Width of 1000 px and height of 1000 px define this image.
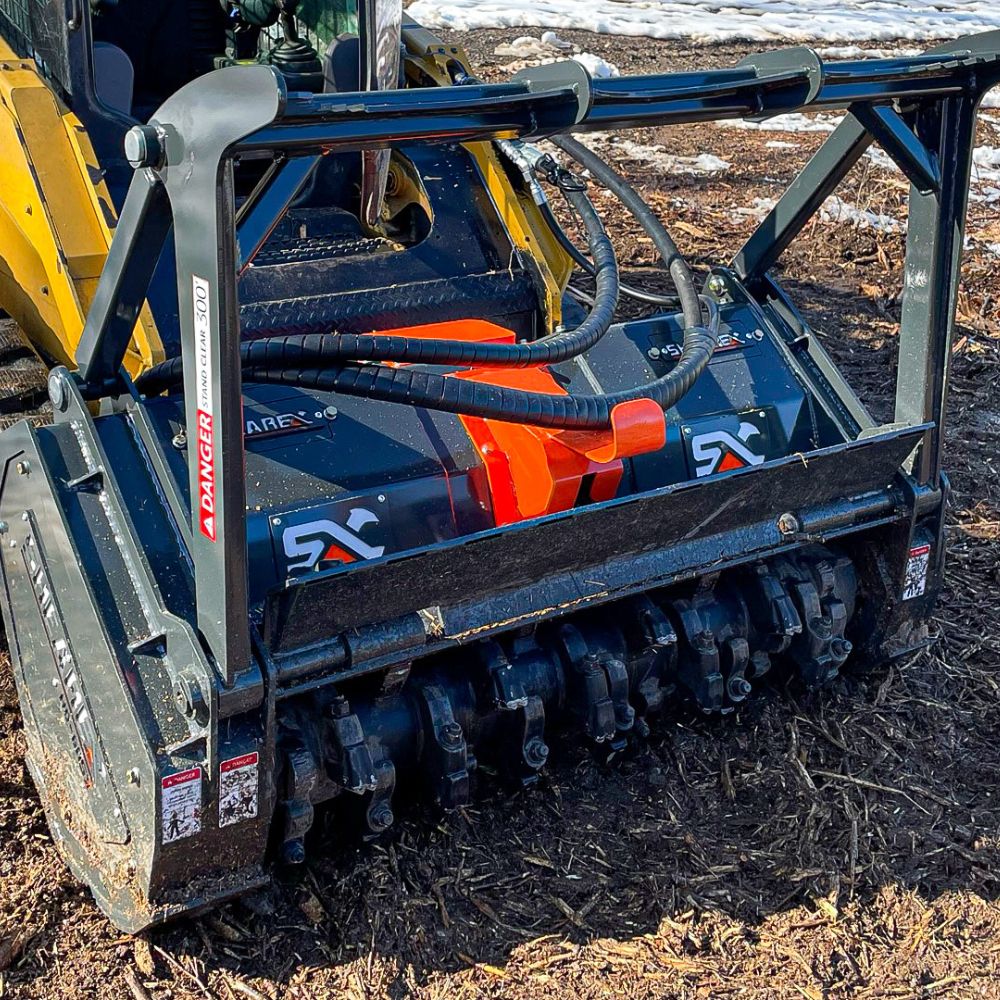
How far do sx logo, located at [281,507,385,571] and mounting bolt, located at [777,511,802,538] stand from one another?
105cm

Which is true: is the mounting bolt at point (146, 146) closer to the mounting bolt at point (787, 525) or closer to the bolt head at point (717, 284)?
the mounting bolt at point (787, 525)

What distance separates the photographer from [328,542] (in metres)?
3.21

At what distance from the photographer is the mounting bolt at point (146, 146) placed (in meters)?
2.50

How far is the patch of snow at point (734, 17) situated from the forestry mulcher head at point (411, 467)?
840cm

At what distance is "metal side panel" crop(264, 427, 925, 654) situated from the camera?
2928mm

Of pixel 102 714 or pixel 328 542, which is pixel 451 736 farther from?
pixel 102 714

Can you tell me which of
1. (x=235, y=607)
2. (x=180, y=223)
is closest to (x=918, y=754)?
(x=235, y=607)

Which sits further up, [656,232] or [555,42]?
[656,232]

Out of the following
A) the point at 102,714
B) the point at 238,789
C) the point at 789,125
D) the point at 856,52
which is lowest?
the point at 856,52

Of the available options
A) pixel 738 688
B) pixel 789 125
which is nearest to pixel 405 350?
pixel 738 688

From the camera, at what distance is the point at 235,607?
2729 mm

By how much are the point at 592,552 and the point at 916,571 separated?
3.72 feet

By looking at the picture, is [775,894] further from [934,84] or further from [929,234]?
[934,84]

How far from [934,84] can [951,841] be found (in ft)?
6.29
